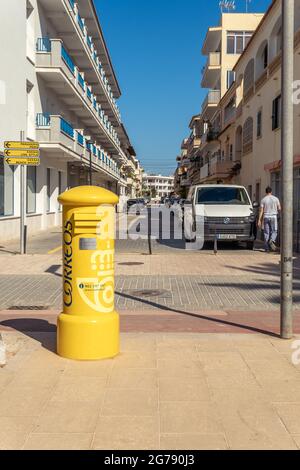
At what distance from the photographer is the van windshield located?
1630cm

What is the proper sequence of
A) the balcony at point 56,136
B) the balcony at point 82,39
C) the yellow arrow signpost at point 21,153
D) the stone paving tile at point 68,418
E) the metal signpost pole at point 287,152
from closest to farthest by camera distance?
the stone paving tile at point 68,418
the metal signpost pole at point 287,152
the yellow arrow signpost at point 21,153
the balcony at point 56,136
the balcony at point 82,39

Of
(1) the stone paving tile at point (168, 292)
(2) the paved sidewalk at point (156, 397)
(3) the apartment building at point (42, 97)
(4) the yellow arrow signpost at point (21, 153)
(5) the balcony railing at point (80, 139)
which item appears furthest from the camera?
(5) the balcony railing at point (80, 139)

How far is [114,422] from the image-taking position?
352 centimetres

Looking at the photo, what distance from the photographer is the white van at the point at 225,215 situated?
15188mm

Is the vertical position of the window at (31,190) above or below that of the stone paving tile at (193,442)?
above

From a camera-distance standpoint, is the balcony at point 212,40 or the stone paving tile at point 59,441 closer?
the stone paving tile at point 59,441

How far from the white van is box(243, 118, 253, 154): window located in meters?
12.0

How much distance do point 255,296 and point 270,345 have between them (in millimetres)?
2934

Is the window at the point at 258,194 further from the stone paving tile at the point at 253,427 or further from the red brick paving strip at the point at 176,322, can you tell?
the stone paving tile at the point at 253,427

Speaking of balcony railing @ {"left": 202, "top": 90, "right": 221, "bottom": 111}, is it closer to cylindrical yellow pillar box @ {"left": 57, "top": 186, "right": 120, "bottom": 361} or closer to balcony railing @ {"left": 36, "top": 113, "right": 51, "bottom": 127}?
balcony railing @ {"left": 36, "top": 113, "right": 51, "bottom": 127}

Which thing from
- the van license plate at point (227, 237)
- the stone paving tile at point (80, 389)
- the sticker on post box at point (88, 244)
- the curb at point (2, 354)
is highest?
the sticker on post box at point (88, 244)

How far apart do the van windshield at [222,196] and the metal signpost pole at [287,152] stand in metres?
10.7

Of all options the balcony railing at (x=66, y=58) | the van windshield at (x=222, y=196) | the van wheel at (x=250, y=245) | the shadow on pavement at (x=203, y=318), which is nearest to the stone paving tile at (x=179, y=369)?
the shadow on pavement at (x=203, y=318)

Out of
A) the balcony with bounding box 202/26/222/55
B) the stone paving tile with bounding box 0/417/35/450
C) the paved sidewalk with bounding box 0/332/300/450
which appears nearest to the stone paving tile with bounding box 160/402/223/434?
the paved sidewalk with bounding box 0/332/300/450
